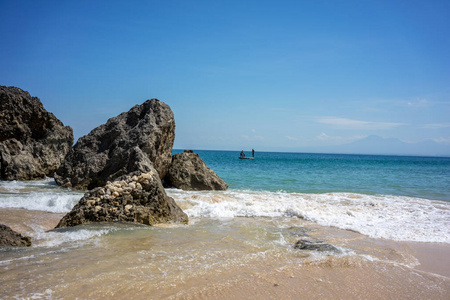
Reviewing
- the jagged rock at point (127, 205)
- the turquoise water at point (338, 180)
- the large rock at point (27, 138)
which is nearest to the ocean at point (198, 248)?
the jagged rock at point (127, 205)

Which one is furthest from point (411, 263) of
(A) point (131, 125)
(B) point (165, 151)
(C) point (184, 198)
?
(A) point (131, 125)

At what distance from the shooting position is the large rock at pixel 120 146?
11.3 m

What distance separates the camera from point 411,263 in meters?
4.89

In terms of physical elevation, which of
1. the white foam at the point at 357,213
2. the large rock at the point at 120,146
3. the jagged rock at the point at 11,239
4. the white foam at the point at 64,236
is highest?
the large rock at the point at 120,146

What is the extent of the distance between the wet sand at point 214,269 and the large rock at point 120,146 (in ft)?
17.5

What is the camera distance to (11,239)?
15.0 feet

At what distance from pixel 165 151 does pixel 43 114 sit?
6.87 metres

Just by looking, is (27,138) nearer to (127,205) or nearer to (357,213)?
(127,205)

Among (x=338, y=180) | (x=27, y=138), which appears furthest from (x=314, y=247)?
(x=338, y=180)

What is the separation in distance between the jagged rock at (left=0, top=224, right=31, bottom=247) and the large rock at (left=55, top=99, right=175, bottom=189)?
5.60 m

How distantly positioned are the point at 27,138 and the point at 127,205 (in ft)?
35.4

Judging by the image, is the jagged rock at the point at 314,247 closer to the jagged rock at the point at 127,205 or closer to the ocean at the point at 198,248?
the ocean at the point at 198,248

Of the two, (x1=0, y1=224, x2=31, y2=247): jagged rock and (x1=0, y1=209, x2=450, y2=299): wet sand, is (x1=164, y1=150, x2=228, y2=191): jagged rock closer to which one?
(x1=0, y1=209, x2=450, y2=299): wet sand

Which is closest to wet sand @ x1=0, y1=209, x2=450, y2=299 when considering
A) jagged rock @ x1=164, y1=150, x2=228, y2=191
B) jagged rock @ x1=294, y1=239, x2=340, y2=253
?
jagged rock @ x1=294, y1=239, x2=340, y2=253
